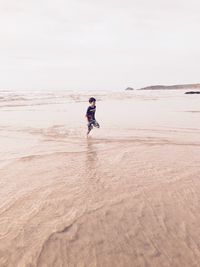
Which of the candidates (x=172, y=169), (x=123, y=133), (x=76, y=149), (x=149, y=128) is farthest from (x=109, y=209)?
(x=149, y=128)

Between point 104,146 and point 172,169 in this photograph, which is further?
point 104,146

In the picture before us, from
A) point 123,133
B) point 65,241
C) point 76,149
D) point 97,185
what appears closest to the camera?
point 65,241

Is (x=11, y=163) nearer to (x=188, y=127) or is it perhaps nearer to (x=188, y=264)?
(x=188, y=264)

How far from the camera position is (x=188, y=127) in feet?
42.2

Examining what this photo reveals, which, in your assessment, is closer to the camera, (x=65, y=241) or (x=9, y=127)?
(x=65, y=241)

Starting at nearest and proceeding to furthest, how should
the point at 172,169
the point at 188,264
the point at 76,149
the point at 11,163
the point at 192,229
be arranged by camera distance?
1. the point at 188,264
2. the point at 192,229
3. the point at 172,169
4. the point at 11,163
5. the point at 76,149

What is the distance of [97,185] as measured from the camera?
5.40 metres

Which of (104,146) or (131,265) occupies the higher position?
(131,265)

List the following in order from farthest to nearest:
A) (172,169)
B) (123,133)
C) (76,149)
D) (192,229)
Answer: (123,133) → (76,149) → (172,169) → (192,229)

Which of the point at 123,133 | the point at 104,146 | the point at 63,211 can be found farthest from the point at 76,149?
the point at 63,211

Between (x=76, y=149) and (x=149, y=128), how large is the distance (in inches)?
→ 203

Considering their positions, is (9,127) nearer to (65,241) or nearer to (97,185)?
(97,185)

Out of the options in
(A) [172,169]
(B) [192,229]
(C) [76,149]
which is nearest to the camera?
(B) [192,229]

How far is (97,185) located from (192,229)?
2123 millimetres
